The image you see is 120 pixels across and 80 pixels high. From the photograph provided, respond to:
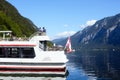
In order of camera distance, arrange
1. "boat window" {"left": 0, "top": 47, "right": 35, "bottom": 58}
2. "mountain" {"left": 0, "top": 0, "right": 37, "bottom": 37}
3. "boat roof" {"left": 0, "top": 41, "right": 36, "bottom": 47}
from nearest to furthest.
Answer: "boat window" {"left": 0, "top": 47, "right": 35, "bottom": 58}
"boat roof" {"left": 0, "top": 41, "right": 36, "bottom": 47}
"mountain" {"left": 0, "top": 0, "right": 37, "bottom": 37}

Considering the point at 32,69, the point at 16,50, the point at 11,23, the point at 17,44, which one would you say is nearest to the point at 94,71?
the point at 11,23

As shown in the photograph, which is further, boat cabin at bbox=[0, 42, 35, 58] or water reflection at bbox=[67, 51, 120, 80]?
water reflection at bbox=[67, 51, 120, 80]

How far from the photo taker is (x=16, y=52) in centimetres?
4359

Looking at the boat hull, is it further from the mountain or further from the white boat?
the mountain

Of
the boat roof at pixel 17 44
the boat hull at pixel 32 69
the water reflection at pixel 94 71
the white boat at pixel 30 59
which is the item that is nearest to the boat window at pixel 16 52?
the white boat at pixel 30 59

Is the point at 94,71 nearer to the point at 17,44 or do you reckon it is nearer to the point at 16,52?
the point at 16,52

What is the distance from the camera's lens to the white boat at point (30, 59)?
42188 mm

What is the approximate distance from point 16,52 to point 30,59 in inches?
84.4

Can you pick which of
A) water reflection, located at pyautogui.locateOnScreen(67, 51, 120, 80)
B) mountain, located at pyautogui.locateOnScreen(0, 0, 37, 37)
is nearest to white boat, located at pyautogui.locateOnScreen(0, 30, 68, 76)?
water reflection, located at pyautogui.locateOnScreen(67, 51, 120, 80)

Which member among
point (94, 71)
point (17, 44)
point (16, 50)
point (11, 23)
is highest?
point (11, 23)

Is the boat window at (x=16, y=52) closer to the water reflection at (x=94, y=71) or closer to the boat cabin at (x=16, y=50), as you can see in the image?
the boat cabin at (x=16, y=50)

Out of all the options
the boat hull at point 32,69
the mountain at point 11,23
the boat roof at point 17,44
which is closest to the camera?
the boat hull at point 32,69

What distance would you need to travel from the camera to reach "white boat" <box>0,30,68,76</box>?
42.2 metres

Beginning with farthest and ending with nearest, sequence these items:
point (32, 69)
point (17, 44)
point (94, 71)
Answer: point (94, 71) < point (17, 44) < point (32, 69)
